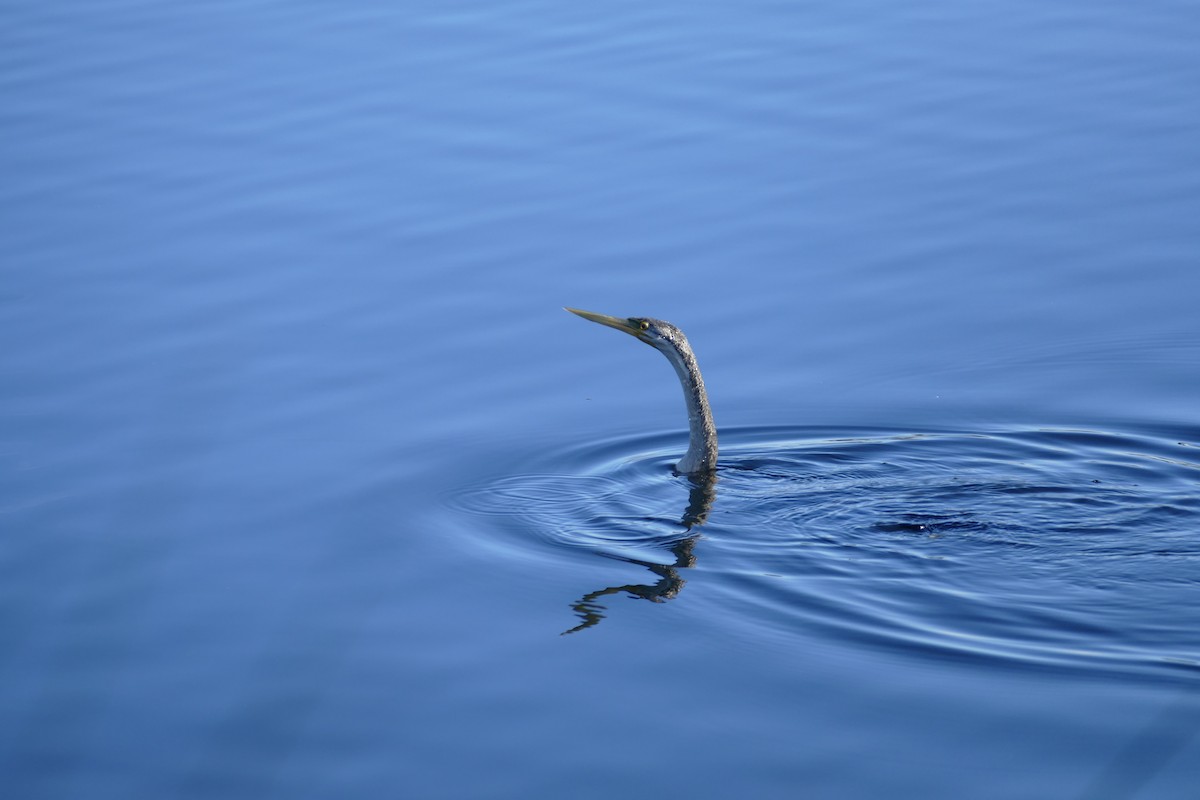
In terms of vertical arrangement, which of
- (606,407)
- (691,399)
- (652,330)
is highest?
(652,330)

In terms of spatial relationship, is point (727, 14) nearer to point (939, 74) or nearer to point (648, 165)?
point (939, 74)

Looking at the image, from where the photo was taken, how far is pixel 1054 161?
12.7m

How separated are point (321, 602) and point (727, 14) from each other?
11.0m

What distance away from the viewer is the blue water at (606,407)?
6.23 meters

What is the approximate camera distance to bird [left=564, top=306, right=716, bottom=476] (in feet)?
29.6

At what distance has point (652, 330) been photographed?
30.6 feet

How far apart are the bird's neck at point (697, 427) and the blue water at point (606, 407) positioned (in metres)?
0.22

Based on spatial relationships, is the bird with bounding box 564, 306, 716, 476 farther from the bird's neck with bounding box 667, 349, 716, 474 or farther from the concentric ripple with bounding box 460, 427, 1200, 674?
the concentric ripple with bounding box 460, 427, 1200, 674

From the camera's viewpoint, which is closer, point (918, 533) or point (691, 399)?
point (918, 533)

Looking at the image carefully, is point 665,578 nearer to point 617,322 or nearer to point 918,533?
point 918,533

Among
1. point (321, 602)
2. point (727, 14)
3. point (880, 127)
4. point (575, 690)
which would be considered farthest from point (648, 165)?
point (575, 690)

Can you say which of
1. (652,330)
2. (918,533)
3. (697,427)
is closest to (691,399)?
(697,427)

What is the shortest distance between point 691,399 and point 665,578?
1.68 metres

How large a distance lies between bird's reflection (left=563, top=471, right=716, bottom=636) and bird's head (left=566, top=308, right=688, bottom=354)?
3.24 feet
